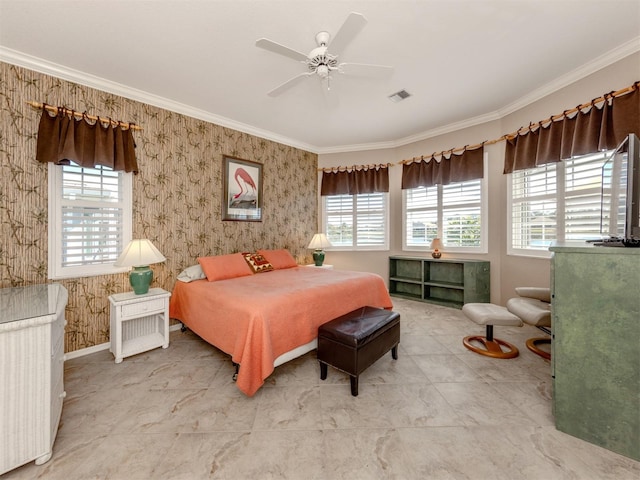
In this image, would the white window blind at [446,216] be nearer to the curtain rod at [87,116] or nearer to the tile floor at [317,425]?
the tile floor at [317,425]

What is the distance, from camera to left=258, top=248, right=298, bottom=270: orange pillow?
3744 millimetres

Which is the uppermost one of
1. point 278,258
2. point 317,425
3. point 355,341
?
point 278,258

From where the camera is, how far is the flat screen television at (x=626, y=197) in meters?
1.42

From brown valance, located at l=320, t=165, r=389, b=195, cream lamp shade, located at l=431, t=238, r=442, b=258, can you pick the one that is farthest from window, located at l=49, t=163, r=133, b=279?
cream lamp shade, located at l=431, t=238, r=442, b=258

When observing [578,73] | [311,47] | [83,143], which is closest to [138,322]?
[83,143]

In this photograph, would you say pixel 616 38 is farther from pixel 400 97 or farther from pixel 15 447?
pixel 15 447

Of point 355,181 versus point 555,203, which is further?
point 355,181

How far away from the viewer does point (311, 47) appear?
2.21 meters

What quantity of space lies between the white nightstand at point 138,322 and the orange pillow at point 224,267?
0.48m

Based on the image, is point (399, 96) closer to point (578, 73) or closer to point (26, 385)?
point (578, 73)

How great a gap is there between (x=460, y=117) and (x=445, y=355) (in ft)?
10.7

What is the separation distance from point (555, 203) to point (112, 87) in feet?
17.0

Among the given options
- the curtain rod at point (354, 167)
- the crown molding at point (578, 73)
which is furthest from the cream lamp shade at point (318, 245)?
the crown molding at point (578, 73)

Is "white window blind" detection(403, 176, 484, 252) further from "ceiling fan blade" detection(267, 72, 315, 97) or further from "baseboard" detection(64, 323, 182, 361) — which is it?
"baseboard" detection(64, 323, 182, 361)
